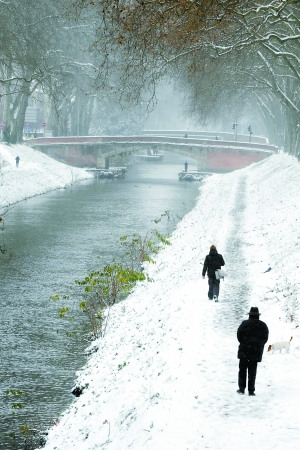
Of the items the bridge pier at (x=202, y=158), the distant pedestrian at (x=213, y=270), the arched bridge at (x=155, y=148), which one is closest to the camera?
the distant pedestrian at (x=213, y=270)

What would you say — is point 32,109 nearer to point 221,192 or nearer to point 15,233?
point 221,192

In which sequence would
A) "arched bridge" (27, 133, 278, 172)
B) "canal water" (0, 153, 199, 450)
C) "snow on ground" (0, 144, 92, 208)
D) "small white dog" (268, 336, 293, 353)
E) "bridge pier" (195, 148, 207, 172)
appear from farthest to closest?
"bridge pier" (195, 148, 207, 172), "arched bridge" (27, 133, 278, 172), "snow on ground" (0, 144, 92, 208), "canal water" (0, 153, 199, 450), "small white dog" (268, 336, 293, 353)

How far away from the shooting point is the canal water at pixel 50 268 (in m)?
17.4

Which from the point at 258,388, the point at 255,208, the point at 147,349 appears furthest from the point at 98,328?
the point at 255,208

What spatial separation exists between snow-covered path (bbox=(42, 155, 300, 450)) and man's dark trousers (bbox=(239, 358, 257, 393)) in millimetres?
199

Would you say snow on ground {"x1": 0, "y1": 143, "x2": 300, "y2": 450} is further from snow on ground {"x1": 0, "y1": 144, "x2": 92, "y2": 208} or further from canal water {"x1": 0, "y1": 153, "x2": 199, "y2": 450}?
snow on ground {"x1": 0, "y1": 144, "x2": 92, "y2": 208}

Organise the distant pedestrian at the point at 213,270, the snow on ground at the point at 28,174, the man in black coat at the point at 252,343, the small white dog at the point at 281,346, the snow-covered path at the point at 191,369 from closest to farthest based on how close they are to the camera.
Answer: the snow-covered path at the point at 191,369, the man in black coat at the point at 252,343, the small white dog at the point at 281,346, the distant pedestrian at the point at 213,270, the snow on ground at the point at 28,174

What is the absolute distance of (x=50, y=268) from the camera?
30.6 metres

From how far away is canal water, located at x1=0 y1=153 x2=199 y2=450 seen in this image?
684 inches

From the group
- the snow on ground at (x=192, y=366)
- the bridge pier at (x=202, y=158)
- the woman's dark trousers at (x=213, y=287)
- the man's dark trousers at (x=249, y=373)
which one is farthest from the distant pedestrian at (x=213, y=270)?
the bridge pier at (x=202, y=158)

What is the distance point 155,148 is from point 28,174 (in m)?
26.9

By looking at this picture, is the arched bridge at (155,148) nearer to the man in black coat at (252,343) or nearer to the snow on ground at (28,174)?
the snow on ground at (28,174)

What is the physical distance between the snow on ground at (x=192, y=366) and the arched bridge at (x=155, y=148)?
5470 cm

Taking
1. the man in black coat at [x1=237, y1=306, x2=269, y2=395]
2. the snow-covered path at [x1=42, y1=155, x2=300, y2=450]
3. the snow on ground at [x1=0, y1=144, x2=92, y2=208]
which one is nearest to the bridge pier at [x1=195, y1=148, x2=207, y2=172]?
the snow on ground at [x1=0, y1=144, x2=92, y2=208]
